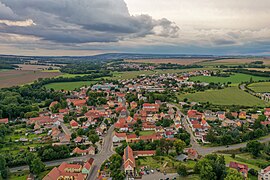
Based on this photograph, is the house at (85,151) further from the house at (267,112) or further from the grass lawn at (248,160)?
the house at (267,112)

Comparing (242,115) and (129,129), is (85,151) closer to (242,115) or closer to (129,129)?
(129,129)

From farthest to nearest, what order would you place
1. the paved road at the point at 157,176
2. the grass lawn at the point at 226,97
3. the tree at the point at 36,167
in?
1. the grass lawn at the point at 226,97
2. the tree at the point at 36,167
3. the paved road at the point at 157,176

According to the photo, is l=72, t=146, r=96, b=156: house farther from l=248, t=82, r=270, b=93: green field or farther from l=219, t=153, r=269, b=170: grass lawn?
l=248, t=82, r=270, b=93: green field

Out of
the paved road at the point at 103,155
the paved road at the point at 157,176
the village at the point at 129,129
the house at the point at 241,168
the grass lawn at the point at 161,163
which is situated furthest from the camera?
the village at the point at 129,129

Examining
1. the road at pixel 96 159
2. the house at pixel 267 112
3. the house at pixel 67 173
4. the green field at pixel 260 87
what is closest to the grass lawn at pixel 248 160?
the road at pixel 96 159

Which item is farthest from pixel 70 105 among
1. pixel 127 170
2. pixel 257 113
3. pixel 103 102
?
pixel 257 113

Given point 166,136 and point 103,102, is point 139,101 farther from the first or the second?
point 166,136

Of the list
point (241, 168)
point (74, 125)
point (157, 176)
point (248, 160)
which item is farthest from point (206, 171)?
point (74, 125)
